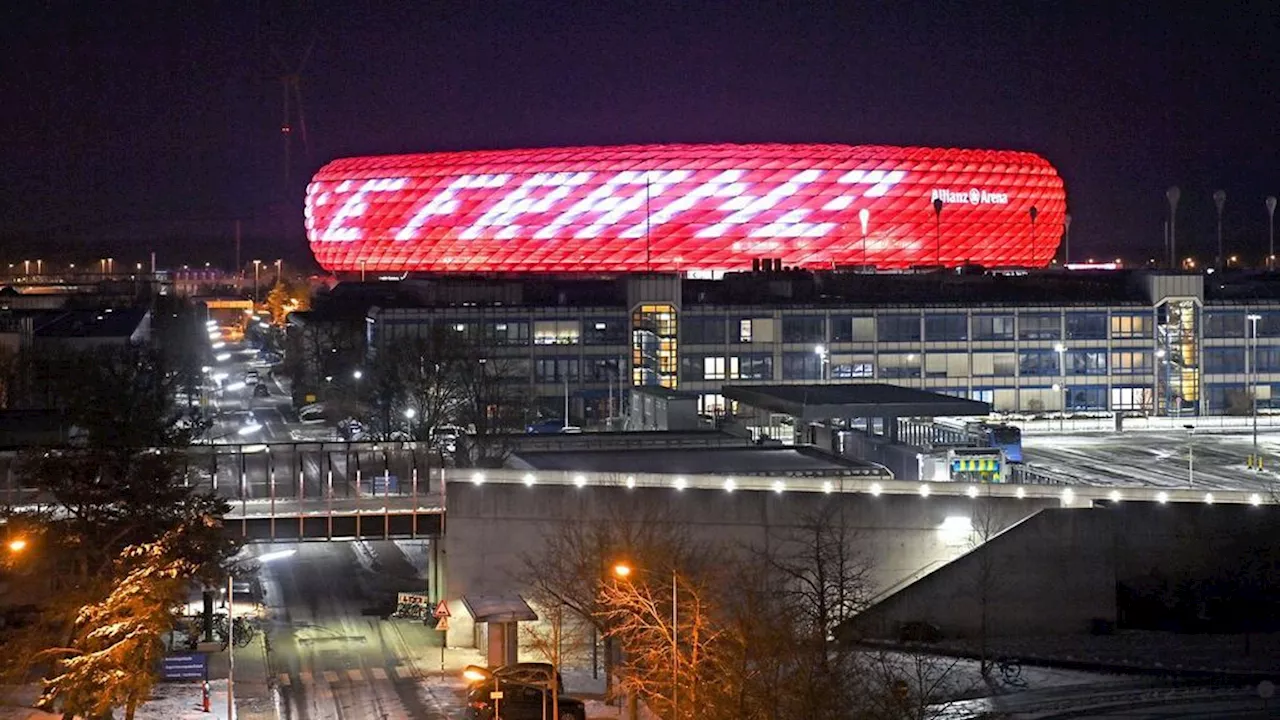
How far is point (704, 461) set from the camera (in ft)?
137

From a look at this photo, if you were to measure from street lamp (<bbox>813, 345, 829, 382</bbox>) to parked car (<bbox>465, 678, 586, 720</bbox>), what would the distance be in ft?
152

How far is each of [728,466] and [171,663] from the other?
1426 cm

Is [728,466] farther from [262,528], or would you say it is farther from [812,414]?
[262,528]

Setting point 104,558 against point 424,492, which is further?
point 424,492

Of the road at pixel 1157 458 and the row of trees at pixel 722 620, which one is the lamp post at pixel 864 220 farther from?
the row of trees at pixel 722 620

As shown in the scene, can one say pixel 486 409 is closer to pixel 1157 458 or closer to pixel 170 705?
pixel 1157 458

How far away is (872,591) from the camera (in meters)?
→ 35.2

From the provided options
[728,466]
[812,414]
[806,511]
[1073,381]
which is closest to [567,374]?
[1073,381]

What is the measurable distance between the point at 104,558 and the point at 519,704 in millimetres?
7702

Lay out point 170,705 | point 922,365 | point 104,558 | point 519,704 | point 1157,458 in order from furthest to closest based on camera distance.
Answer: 1. point 922,365
2. point 1157,458
3. point 104,558
4. point 170,705
5. point 519,704

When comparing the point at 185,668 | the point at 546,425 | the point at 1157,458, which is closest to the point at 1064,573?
the point at 185,668

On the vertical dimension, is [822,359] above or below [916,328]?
below

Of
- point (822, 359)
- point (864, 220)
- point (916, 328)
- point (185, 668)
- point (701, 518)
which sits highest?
point (864, 220)

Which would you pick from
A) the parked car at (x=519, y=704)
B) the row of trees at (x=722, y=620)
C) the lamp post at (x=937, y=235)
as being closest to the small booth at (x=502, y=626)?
the row of trees at (x=722, y=620)
